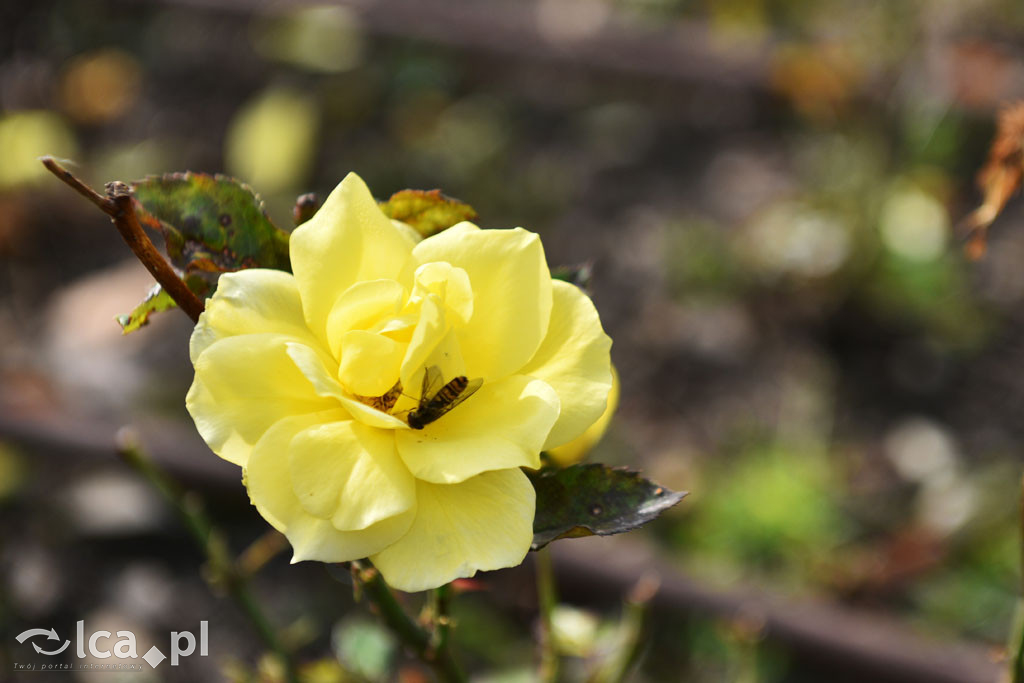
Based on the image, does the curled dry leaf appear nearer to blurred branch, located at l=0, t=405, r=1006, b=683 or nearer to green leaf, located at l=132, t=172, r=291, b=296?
green leaf, located at l=132, t=172, r=291, b=296

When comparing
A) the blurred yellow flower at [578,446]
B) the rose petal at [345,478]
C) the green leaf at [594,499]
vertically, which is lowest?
the blurred yellow flower at [578,446]

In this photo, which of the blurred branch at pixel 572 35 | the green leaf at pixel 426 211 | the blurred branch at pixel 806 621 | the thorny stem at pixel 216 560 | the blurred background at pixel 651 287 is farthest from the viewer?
the blurred branch at pixel 572 35

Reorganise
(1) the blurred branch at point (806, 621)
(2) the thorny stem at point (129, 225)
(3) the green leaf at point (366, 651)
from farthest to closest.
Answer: (1) the blurred branch at point (806, 621)
(3) the green leaf at point (366, 651)
(2) the thorny stem at point (129, 225)

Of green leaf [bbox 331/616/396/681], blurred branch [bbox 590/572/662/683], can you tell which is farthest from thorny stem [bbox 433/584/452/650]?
green leaf [bbox 331/616/396/681]

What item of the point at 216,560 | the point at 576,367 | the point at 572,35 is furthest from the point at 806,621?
the point at 572,35

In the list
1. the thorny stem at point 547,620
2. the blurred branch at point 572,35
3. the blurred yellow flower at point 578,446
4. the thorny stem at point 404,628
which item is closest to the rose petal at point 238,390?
the thorny stem at point 404,628

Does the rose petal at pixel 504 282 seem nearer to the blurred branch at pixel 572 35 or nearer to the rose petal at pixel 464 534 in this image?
the rose petal at pixel 464 534

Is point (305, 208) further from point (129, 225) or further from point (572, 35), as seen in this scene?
point (572, 35)
